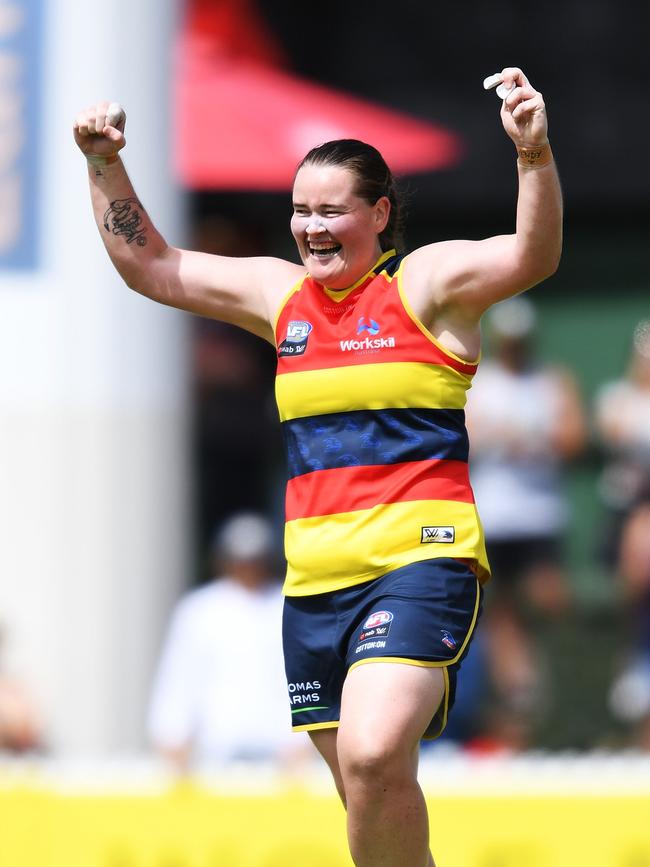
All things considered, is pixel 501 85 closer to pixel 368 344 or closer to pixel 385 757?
pixel 368 344

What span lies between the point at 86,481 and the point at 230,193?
3695mm

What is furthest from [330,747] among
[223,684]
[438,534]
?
[223,684]

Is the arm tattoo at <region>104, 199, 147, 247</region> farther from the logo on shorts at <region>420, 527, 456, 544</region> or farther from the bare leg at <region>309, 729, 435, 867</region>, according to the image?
the bare leg at <region>309, 729, 435, 867</region>

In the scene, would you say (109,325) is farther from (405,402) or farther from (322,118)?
(405,402)

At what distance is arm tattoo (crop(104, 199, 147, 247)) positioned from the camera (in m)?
5.04

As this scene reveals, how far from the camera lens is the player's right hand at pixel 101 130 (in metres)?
4.95

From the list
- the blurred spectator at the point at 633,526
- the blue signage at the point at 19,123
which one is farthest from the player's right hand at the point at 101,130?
the blurred spectator at the point at 633,526

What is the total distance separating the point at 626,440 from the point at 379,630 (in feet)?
16.8

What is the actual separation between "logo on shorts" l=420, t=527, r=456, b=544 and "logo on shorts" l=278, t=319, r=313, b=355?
1.90 feet

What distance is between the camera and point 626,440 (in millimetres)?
9352

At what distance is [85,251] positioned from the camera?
27.6 ft

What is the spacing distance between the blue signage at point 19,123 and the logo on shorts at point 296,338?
3941 millimetres

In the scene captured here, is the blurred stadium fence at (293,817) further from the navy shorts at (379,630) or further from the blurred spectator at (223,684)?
the navy shorts at (379,630)

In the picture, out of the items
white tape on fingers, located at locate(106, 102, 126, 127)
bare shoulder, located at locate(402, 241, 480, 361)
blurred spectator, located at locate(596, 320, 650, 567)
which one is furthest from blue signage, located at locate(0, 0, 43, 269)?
bare shoulder, located at locate(402, 241, 480, 361)
